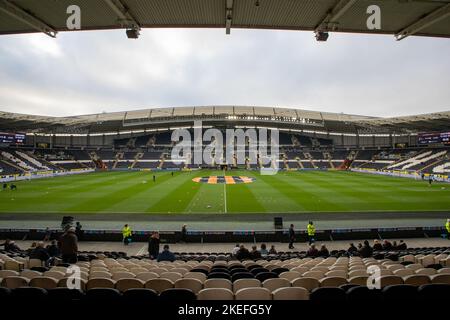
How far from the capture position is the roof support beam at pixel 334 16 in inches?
266

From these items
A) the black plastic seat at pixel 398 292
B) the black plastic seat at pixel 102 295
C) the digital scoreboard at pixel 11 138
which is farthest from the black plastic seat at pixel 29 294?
the digital scoreboard at pixel 11 138

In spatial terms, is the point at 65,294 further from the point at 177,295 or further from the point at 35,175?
the point at 35,175

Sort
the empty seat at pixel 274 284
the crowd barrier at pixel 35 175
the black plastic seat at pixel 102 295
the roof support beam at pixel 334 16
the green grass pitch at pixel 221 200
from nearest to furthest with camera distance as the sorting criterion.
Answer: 1. the black plastic seat at pixel 102 295
2. the empty seat at pixel 274 284
3. the roof support beam at pixel 334 16
4. the green grass pitch at pixel 221 200
5. the crowd barrier at pixel 35 175

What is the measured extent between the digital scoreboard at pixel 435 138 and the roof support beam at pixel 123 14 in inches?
2690

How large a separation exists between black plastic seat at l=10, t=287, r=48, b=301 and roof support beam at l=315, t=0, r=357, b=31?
8.10 m

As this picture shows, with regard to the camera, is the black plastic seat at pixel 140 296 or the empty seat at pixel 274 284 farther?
the empty seat at pixel 274 284

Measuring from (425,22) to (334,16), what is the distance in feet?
8.21

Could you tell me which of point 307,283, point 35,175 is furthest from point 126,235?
point 35,175

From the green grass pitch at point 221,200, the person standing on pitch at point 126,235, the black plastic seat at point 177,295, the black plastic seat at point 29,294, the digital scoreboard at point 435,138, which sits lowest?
the person standing on pitch at point 126,235

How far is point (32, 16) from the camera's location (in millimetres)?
7312

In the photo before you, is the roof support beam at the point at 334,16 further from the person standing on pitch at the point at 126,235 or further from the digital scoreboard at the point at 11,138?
the digital scoreboard at the point at 11,138

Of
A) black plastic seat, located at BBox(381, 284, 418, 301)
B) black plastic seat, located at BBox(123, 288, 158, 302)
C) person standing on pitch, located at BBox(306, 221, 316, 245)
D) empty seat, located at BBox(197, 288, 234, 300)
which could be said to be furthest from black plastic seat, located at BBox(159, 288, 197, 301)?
person standing on pitch, located at BBox(306, 221, 316, 245)
